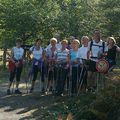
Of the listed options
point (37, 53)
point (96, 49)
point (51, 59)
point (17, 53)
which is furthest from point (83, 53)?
point (17, 53)

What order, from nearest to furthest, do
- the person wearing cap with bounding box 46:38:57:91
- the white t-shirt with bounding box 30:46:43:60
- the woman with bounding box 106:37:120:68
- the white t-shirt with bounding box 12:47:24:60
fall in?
the woman with bounding box 106:37:120:68 → the person wearing cap with bounding box 46:38:57:91 → the white t-shirt with bounding box 30:46:43:60 → the white t-shirt with bounding box 12:47:24:60

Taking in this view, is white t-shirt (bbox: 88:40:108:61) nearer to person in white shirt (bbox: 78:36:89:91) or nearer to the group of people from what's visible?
the group of people

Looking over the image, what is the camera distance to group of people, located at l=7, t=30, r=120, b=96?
39.7 feet

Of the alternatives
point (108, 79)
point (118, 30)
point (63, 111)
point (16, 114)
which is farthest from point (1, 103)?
point (118, 30)

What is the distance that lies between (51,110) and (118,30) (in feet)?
50.0

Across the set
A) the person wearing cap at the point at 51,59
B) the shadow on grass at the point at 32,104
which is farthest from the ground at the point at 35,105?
the person wearing cap at the point at 51,59

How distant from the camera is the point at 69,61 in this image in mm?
12453

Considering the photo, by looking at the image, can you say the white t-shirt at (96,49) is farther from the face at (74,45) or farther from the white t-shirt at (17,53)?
the white t-shirt at (17,53)

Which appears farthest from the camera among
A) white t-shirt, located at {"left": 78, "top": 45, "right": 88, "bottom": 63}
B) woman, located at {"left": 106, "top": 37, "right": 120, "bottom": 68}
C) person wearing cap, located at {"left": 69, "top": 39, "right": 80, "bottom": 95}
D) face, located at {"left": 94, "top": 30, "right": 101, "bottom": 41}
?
person wearing cap, located at {"left": 69, "top": 39, "right": 80, "bottom": 95}

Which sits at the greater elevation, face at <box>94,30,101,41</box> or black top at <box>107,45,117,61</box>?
face at <box>94,30,101,41</box>

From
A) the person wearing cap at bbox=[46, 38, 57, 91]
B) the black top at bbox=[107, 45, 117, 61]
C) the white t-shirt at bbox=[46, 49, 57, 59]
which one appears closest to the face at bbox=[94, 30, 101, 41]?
the black top at bbox=[107, 45, 117, 61]

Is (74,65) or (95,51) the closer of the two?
(95,51)

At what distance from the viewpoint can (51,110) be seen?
1070 cm

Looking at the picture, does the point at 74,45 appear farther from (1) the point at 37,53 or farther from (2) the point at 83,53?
(1) the point at 37,53
